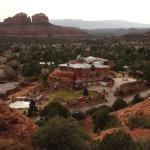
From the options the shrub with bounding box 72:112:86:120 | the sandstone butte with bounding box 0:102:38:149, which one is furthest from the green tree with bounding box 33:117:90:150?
the shrub with bounding box 72:112:86:120

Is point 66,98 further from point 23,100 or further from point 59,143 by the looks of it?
point 59,143

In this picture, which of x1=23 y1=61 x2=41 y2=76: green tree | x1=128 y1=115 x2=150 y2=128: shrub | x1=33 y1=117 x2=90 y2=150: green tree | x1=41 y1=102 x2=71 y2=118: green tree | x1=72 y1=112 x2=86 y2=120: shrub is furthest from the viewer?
x1=23 y1=61 x2=41 y2=76: green tree

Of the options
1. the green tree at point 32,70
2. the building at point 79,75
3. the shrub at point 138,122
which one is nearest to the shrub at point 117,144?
the shrub at point 138,122

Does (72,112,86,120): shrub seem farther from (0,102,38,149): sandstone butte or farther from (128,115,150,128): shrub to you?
(0,102,38,149): sandstone butte

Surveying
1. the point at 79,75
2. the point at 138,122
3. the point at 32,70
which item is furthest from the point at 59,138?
the point at 32,70

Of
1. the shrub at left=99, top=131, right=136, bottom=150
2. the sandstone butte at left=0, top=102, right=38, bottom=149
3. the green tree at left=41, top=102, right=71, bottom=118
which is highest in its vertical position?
the sandstone butte at left=0, top=102, right=38, bottom=149

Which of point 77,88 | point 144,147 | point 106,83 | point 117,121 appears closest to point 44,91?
point 77,88

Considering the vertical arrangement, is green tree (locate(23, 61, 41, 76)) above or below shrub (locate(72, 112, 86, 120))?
below

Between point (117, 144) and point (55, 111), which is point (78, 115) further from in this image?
point (117, 144)
